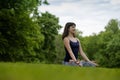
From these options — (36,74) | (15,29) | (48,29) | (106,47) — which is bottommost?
(106,47)

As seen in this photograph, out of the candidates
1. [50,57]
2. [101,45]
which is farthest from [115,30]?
[50,57]

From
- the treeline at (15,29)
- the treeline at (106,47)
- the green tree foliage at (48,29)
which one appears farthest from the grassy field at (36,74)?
the treeline at (106,47)

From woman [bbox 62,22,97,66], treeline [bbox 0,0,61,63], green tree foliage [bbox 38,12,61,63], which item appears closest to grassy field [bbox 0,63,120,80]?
woman [bbox 62,22,97,66]

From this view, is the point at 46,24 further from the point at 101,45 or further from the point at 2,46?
the point at 101,45

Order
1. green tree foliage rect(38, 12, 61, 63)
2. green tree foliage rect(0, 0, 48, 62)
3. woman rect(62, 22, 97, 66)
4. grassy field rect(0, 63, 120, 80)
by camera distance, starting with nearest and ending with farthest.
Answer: grassy field rect(0, 63, 120, 80), woman rect(62, 22, 97, 66), green tree foliage rect(0, 0, 48, 62), green tree foliage rect(38, 12, 61, 63)

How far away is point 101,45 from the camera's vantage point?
109 metres

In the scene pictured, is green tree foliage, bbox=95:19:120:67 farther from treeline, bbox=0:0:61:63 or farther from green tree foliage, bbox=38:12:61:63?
treeline, bbox=0:0:61:63

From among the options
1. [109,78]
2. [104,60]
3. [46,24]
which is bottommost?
[104,60]

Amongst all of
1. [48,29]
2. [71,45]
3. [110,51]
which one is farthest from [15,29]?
[110,51]

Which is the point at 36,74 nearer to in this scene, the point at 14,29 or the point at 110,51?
the point at 14,29

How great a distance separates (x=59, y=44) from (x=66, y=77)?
340 ft

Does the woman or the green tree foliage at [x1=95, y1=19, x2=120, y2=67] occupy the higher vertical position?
the woman

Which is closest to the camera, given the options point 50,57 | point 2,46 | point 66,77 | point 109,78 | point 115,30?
point 66,77

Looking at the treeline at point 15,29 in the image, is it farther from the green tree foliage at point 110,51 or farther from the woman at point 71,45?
the green tree foliage at point 110,51
